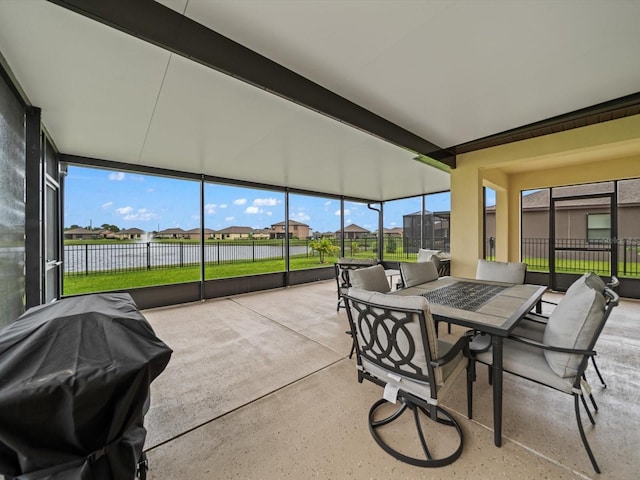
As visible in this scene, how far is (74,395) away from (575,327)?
7.77ft

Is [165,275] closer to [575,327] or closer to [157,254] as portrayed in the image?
[157,254]

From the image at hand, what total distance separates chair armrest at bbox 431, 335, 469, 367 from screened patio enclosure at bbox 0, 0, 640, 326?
2.14m

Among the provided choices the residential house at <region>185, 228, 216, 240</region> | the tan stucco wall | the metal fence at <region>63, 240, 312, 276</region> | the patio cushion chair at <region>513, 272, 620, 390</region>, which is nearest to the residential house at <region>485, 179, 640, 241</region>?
the tan stucco wall

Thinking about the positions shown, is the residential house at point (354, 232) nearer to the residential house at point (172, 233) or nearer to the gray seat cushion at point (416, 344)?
the residential house at point (172, 233)

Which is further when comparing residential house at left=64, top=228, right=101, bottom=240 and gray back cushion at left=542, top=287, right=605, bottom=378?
residential house at left=64, top=228, right=101, bottom=240

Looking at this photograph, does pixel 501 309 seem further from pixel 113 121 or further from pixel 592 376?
pixel 113 121

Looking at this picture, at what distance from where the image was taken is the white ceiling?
1690 millimetres

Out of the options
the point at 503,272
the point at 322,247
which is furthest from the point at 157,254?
the point at 503,272

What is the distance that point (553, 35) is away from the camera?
1.92 m

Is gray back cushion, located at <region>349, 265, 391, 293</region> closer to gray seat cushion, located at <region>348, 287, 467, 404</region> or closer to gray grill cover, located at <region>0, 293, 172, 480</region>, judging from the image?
gray seat cushion, located at <region>348, 287, 467, 404</region>

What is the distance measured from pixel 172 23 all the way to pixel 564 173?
7275 mm

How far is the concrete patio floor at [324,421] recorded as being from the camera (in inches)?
57.7

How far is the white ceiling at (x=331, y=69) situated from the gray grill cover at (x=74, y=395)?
1.92 meters

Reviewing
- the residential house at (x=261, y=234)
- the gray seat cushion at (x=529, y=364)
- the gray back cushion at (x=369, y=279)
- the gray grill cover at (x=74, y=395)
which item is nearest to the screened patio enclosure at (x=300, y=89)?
the gray back cushion at (x=369, y=279)
